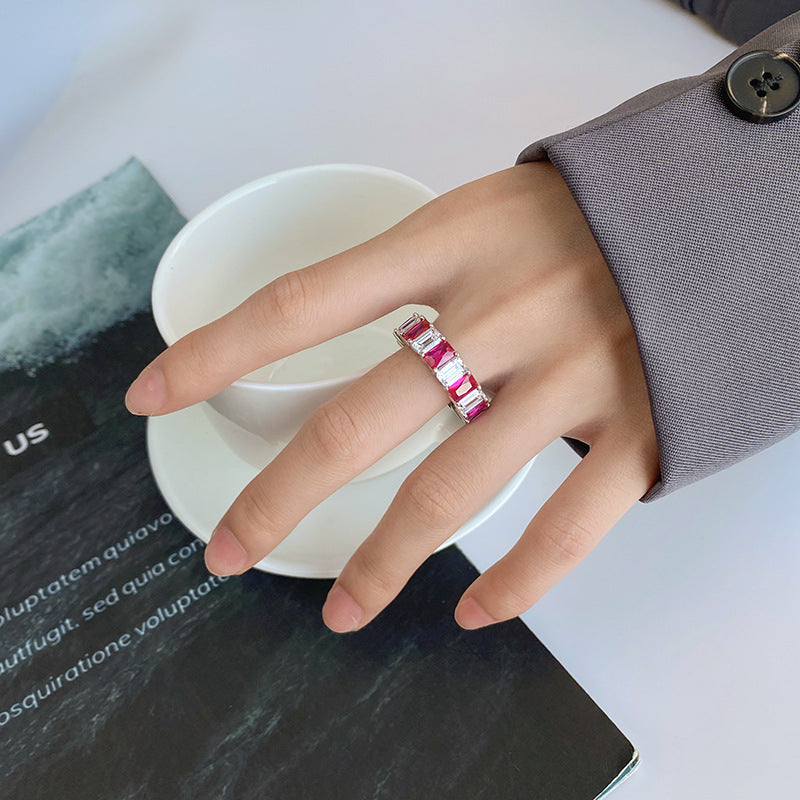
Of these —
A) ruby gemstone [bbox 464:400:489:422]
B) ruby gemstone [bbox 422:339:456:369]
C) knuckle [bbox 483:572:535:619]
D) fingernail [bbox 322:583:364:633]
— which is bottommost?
knuckle [bbox 483:572:535:619]

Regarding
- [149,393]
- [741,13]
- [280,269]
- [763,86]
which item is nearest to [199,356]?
[149,393]

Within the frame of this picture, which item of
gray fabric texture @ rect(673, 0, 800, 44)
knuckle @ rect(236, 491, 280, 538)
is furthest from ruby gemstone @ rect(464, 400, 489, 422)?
gray fabric texture @ rect(673, 0, 800, 44)

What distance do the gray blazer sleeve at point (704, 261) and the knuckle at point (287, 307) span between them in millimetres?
130

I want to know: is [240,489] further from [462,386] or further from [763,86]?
[763,86]

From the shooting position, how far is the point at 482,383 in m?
0.36

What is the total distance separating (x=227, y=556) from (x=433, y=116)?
37 centimetres

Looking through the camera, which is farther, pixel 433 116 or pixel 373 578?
pixel 433 116

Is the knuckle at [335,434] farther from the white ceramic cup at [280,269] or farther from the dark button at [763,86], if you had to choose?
the dark button at [763,86]

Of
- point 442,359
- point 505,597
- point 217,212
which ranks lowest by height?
point 505,597

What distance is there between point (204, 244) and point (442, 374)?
6.2 inches

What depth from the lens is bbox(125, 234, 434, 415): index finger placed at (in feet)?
1.21

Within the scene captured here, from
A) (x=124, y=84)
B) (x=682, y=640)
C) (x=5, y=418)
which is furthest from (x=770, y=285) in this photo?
(x=124, y=84)

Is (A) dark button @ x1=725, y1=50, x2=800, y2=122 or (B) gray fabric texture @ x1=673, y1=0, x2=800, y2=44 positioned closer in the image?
(A) dark button @ x1=725, y1=50, x2=800, y2=122

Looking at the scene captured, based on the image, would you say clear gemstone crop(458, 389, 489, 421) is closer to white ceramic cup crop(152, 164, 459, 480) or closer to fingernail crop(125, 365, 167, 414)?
white ceramic cup crop(152, 164, 459, 480)
